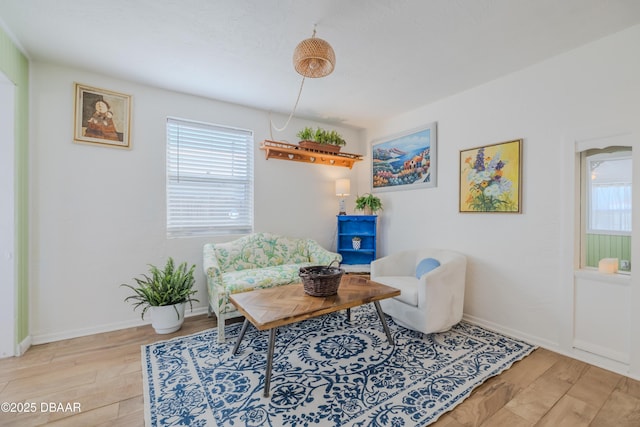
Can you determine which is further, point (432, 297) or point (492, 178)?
point (492, 178)

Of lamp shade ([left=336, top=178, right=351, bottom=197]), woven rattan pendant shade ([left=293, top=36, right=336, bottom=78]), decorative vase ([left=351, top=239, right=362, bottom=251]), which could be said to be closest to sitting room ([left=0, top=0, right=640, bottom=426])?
woven rattan pendant shade ([left=293, top=36, right=336, bottom=78])

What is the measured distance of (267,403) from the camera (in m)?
1.70

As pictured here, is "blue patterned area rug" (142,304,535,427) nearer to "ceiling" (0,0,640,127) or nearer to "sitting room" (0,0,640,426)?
"sitting room" (0,0,640,426)

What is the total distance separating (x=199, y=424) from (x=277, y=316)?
0.69 m

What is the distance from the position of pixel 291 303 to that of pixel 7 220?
2355mm

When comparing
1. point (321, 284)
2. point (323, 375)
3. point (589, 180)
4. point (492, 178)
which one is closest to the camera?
point (323, 375)

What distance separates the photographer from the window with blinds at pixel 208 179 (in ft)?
10.3

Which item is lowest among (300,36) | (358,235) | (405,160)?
(358,235)

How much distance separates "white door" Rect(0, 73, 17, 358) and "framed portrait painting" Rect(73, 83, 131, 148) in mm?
457

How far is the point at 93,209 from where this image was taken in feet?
8.86

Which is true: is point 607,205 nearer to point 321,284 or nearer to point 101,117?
point 321,284

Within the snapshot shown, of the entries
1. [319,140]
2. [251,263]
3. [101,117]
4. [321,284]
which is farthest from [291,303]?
[101,117]

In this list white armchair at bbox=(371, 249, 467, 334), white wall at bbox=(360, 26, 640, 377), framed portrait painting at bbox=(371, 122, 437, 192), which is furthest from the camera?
framed portrait painting at bbox=(371, 122, 437, 192)

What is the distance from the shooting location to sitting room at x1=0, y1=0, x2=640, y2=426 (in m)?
1.80
